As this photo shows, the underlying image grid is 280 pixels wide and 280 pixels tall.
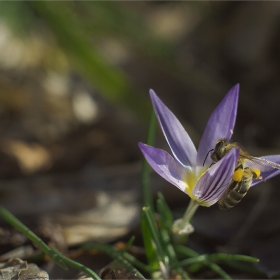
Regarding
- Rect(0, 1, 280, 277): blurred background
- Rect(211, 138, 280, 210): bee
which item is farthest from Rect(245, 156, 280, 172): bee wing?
Rect(0, 1, 280, 277): blurred background

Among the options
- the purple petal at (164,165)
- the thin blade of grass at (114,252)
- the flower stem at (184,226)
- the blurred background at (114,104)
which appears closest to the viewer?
the purple petal at (164,165)

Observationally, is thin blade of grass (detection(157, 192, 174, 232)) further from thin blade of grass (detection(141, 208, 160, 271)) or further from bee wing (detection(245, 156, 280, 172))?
bee wing (detection(245, 156, 280, 172))

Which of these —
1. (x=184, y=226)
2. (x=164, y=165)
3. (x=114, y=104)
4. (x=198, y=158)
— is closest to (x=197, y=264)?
(x=184, y=226)

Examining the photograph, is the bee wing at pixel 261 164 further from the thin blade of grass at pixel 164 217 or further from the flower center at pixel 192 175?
the thin blade of grass at pixel 164 217

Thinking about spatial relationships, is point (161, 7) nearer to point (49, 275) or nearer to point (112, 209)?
point (112, 209)

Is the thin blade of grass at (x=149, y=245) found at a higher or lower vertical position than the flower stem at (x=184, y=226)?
lower

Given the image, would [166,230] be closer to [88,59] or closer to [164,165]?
[164,165]

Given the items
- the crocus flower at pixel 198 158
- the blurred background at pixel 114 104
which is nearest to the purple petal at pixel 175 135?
the crocus flower at pixel 198 158

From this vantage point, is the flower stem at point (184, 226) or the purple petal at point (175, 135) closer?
the purple petal at point (175, 135)
